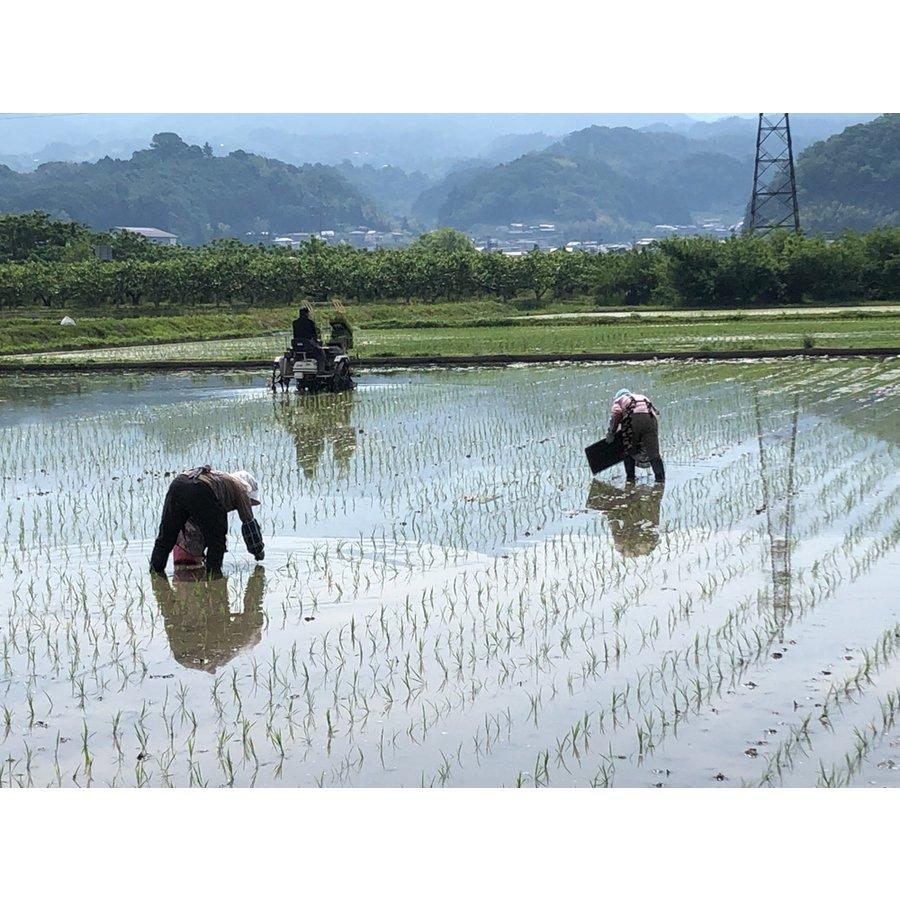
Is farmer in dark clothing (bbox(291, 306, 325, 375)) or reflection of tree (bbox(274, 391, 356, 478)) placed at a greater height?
farmer in dark clothing (bbox(291, 306, 325, 375))

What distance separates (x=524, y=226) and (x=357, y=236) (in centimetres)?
3463

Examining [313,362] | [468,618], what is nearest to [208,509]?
[468,618]

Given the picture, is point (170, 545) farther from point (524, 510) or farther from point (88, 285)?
point (88, 285)

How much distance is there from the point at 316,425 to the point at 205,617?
8.16 metres

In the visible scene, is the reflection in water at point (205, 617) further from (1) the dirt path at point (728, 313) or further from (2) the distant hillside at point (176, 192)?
(2) the distant hillside at point (176, 192)

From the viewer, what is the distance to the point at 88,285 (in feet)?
126

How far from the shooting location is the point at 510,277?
41875 mm

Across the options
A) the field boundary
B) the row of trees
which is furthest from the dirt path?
the field boundary

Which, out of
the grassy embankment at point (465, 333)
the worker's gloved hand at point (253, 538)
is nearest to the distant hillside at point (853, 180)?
the grassy embankment at point (465, 333)

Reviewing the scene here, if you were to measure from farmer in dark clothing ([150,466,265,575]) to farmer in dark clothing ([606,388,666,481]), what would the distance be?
3.47 metres

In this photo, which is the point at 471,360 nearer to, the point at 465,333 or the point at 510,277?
the point at 465,333

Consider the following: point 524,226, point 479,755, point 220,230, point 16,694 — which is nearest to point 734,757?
point 479,755

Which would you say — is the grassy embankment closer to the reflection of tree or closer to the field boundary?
the field boundary

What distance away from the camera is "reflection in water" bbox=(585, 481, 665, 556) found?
27.3ft
